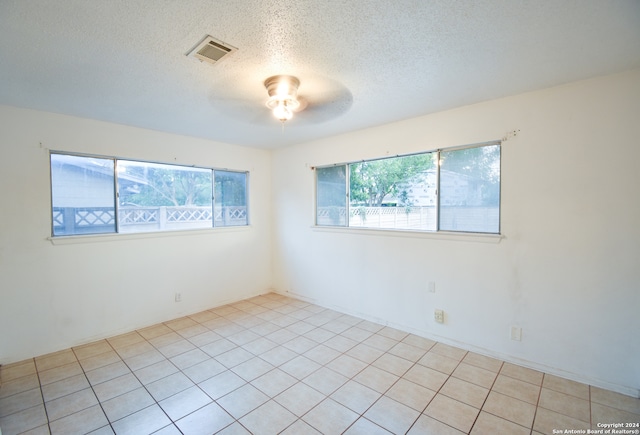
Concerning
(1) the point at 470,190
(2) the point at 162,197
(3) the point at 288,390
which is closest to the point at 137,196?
(2) the point at 162,197

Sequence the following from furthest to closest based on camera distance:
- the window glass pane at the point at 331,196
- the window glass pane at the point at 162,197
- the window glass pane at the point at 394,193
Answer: the window glass pane at the point at 331,196 < the window glass pane at the point at 162,197 < the window glass pane at the point at 394,193

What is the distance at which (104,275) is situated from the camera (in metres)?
3.16

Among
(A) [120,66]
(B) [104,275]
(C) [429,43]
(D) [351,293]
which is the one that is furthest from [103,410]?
(C) [429,43]

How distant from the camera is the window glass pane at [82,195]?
2931 millimetres

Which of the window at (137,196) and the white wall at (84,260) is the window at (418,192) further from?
the white wall at (84,260)

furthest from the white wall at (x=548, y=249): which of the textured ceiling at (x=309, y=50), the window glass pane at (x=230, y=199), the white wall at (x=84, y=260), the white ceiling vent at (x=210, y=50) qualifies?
the white wall at (x=84, y=260)

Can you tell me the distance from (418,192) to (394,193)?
1.00ft

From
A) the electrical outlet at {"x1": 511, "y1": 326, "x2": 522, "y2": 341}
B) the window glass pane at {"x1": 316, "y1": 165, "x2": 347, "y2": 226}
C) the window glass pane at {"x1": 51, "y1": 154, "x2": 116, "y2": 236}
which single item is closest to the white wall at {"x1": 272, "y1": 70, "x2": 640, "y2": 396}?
the electrical outlet at {"x1": 511, "y1": 326, "x2": 522, "y2": 341}

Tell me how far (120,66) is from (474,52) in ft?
7.76

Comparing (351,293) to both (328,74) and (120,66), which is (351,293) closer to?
(328,74)

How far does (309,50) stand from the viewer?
1.76m

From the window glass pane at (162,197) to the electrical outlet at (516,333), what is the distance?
383 cm

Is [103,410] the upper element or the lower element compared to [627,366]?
lower

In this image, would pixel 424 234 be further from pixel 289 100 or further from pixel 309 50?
pixel 309 50
